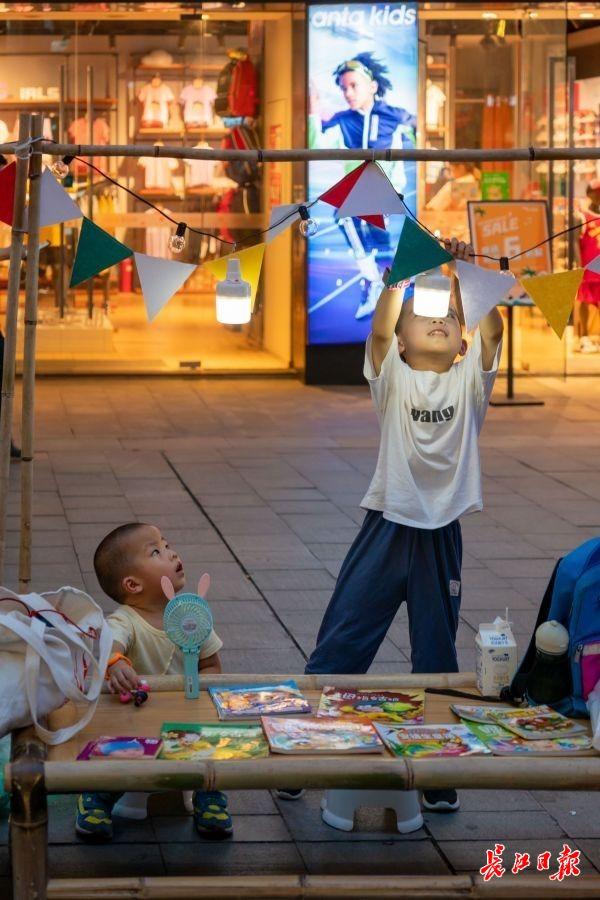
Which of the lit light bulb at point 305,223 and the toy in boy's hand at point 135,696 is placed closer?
the toy in boy's hand at point 135,696

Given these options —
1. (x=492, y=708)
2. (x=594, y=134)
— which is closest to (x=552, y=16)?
(x=594, y=134)

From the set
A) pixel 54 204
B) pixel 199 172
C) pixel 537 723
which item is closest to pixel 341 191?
pixel 54 204

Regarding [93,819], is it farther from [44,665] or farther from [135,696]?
[44,665]

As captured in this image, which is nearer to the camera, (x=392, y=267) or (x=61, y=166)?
(x=392, y=267)

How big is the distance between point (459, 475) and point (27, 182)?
1768 mm

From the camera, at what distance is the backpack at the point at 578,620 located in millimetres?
4207

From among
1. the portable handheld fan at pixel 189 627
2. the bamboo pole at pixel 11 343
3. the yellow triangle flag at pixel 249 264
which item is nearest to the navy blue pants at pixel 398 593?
the portable handheld fan at pixel 189 627

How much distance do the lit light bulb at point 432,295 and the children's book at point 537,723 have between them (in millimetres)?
1264

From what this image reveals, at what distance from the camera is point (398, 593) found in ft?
15.8

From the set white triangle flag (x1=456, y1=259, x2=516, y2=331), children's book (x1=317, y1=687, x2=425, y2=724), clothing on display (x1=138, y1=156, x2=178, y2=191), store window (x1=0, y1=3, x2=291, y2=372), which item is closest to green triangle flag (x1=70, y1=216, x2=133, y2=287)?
white triangle flag (x1=456, y1=259, x2=516, y2=331)

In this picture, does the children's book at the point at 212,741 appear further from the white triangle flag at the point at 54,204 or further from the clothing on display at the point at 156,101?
the clothing on display at the point at 156,101

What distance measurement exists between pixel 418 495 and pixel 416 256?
0.75m

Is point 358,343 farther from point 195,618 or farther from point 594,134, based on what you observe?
point 195,618

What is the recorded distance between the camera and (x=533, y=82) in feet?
46.0
